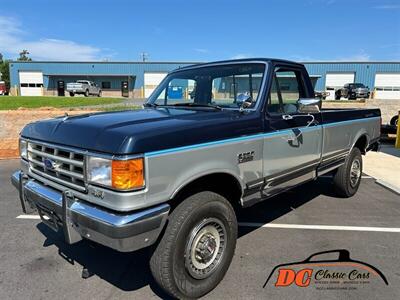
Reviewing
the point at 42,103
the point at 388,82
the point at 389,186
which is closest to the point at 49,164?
the point at 389,186

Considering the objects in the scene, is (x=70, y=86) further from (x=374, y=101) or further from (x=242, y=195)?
(x=242, y=195)

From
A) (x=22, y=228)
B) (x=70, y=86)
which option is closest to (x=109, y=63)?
(x=70, y=86)

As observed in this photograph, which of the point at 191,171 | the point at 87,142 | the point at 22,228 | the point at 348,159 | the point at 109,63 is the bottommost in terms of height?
the point at 22,228

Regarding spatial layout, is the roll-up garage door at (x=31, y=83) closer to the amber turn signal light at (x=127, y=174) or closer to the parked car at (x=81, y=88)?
the parked car at (x=81, y=88)

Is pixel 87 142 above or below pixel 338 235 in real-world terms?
above

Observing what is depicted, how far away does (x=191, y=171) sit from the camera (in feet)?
9.38

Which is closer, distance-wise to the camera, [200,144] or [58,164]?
[200,144]

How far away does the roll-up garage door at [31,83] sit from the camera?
50.9 metres

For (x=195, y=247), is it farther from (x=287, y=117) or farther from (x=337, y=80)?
(x=337, y=80)

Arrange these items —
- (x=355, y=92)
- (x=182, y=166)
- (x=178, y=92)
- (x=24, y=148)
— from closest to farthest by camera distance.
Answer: (x=182, y=166) → (x=24, y=148) → (x=178, y=92) → (x=355, y=92)

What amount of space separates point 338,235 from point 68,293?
328 centimetres

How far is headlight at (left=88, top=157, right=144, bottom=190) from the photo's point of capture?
2.50 meters

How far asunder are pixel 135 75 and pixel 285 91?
156 ft

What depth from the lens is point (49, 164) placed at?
10.4ft
